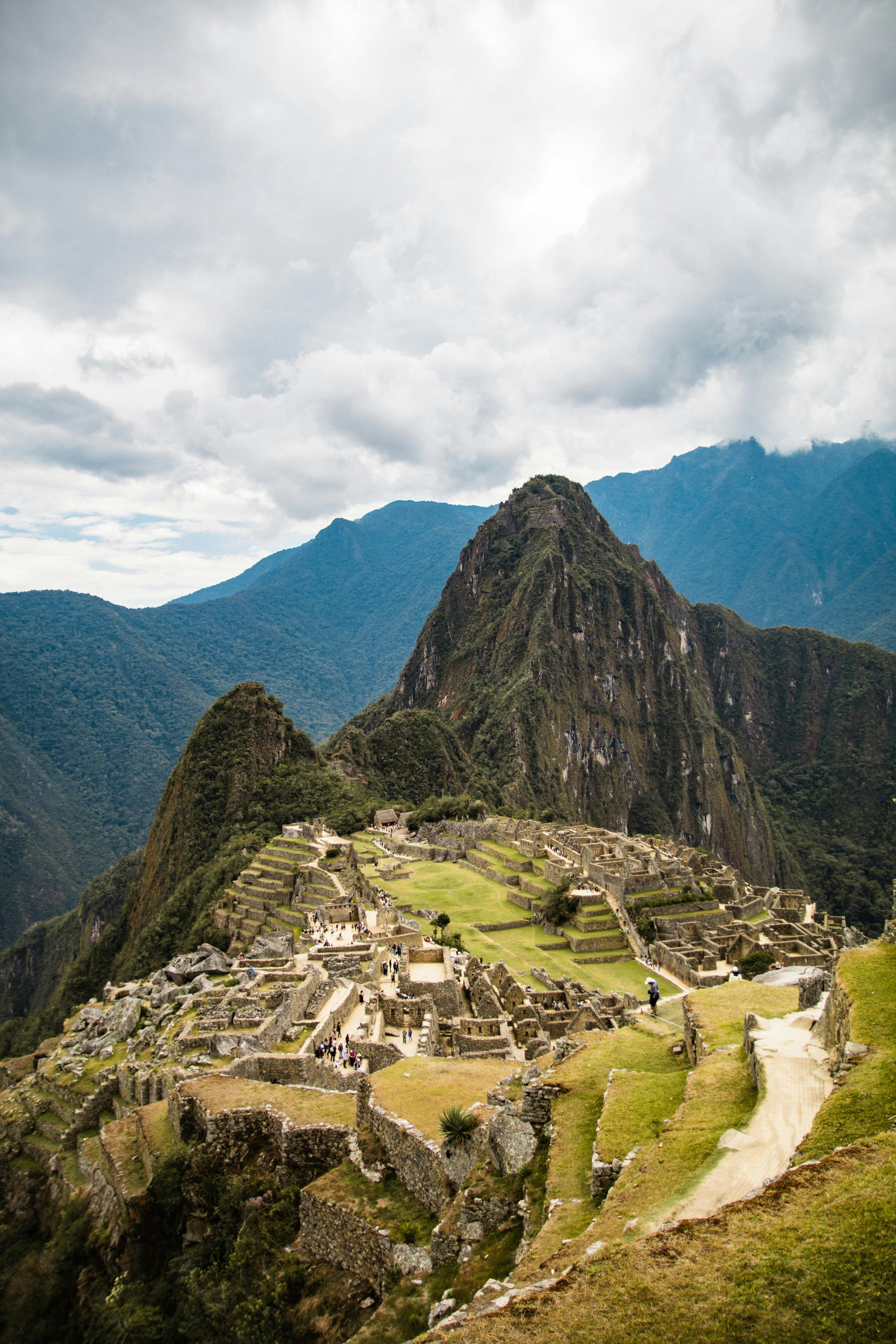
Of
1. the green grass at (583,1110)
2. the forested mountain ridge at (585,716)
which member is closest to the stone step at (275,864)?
the green grass at (583,1110)

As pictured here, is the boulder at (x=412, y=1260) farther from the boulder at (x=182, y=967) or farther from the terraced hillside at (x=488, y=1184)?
the boulder at (x=182, y=967)

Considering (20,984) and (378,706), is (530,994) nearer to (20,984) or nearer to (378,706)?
(20,984)

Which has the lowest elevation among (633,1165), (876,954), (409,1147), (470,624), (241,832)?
(241,832)

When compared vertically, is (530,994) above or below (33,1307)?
above

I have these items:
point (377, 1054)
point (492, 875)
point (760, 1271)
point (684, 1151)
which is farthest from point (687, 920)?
point (760, 1271)

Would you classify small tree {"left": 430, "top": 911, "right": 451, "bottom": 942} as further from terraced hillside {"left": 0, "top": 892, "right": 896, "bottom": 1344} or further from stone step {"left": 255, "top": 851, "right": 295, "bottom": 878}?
terraced hillside {"left": 0, "top": 892, "right": 896, "bottom": 1344}

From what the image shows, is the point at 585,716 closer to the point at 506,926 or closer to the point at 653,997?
the point at 506,926

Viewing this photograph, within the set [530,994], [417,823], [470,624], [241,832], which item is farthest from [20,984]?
[470,624]
